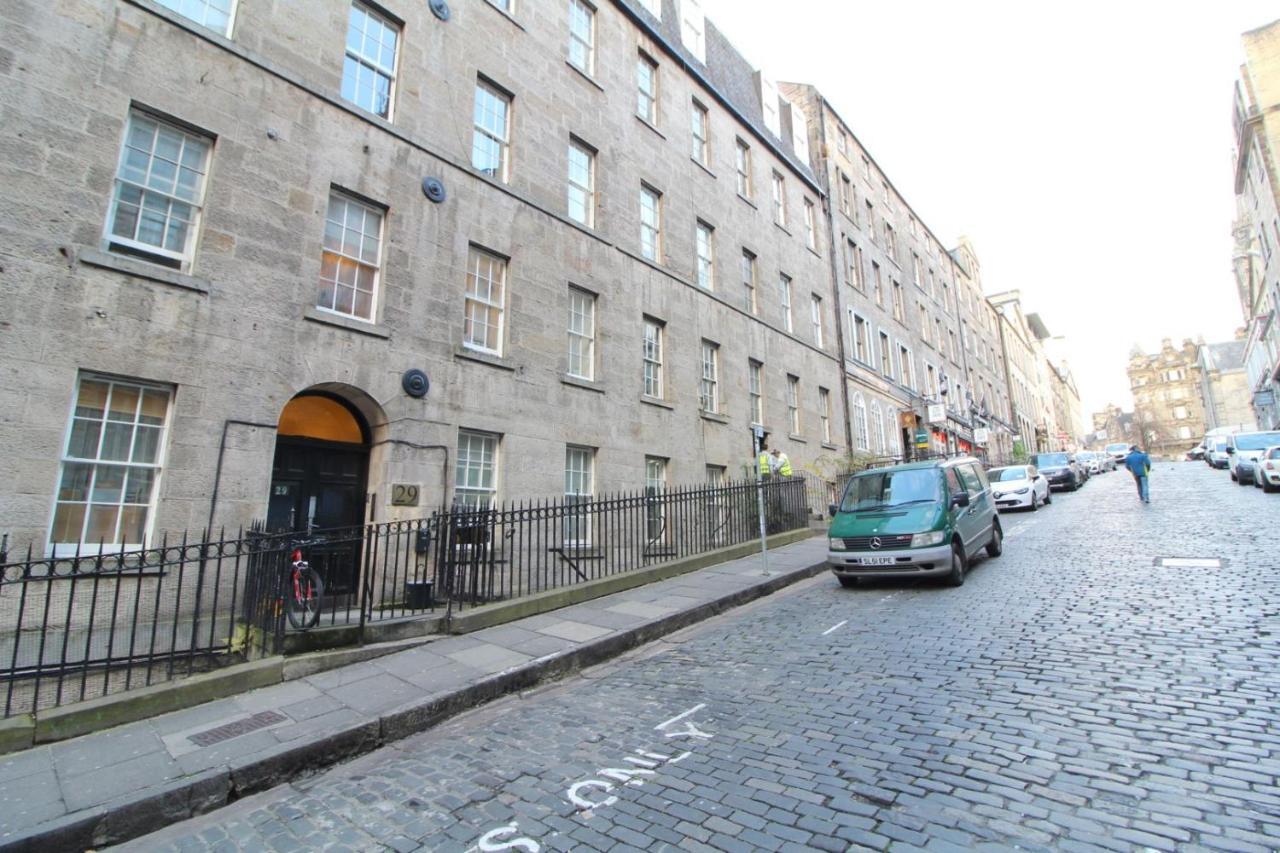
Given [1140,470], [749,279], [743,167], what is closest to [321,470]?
[749,279]

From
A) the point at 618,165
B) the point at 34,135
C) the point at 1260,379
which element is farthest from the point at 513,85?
the point at 1260,379

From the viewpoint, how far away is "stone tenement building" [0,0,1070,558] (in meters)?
6.75

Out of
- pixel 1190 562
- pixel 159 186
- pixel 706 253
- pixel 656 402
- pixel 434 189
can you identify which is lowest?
pixel 1190 562

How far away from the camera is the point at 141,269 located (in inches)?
280

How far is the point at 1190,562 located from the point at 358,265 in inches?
530

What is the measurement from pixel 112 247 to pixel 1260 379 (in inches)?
2699

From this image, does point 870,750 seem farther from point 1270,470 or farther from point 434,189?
point 1270,470

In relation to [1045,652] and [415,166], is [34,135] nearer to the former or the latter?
[415,166]

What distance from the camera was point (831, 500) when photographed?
1953 cm

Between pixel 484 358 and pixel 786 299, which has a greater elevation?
pixel 786 299

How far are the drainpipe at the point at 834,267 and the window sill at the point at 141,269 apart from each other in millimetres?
20125

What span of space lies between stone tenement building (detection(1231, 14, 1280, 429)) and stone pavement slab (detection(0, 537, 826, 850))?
143ft

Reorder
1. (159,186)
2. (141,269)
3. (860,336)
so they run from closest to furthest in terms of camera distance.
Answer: (141,269), (159,186), (860,336)

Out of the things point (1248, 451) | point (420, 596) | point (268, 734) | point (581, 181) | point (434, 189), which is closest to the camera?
point (268, 734)
